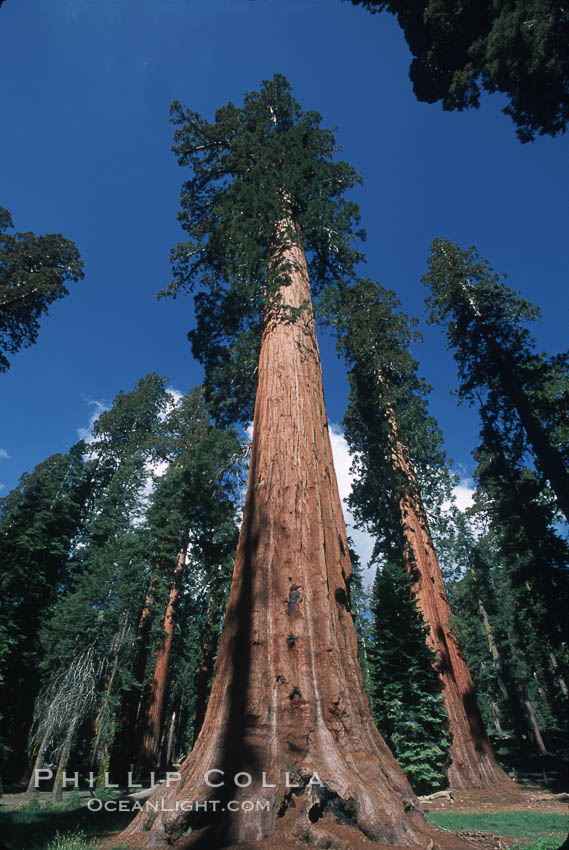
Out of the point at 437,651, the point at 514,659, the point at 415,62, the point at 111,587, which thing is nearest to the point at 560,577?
the point at 437,651

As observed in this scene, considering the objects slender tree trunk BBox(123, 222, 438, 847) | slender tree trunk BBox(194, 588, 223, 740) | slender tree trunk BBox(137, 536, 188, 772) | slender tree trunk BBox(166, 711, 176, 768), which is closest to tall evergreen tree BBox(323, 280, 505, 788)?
slender tree trunk BBox(123, 222, 438, 847)

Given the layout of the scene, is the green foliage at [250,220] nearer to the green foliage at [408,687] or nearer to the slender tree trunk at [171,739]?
the green foliage at [408,687]

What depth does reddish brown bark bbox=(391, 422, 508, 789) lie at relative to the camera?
31.0 feet

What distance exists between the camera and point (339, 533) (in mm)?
4355

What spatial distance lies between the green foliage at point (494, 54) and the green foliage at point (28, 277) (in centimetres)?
1501

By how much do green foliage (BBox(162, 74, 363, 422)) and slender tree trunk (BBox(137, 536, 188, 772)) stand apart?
37.1 ft

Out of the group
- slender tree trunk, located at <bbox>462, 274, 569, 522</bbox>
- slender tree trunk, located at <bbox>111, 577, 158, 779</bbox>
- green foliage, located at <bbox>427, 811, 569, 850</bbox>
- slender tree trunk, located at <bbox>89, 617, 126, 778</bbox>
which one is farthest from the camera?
slender tree trunk, located at <bbox>111, 577, 158, 779</bbox>

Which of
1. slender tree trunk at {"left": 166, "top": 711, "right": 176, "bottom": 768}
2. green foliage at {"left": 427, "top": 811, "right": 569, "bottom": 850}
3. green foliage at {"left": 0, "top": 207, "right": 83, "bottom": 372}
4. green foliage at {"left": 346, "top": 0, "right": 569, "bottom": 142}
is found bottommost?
green foliage at {"left": 427, "top": 811, "right": 569, "bottom": 850}

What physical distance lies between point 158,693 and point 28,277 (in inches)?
698

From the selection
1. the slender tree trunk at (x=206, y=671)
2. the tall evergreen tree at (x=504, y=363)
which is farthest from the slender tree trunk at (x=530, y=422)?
the slender tree trunk at (x=206, y=671)

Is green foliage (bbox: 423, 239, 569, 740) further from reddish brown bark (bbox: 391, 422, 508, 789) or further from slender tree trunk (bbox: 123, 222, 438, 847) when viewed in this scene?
slender tree trunk (bbox: 123, 222, 438, 847)

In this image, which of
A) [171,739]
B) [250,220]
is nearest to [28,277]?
[250,220]

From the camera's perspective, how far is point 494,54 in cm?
655

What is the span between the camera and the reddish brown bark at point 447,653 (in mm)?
9453
